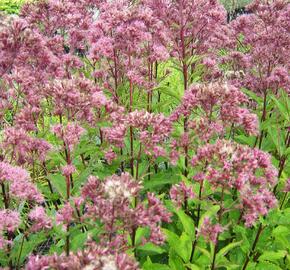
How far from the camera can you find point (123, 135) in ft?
14.1

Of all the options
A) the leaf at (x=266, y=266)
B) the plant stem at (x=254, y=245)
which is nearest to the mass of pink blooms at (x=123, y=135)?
the plant stem at (x=254, y=245)

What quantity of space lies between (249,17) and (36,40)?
3.88m

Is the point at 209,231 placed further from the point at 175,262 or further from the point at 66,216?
the point at 66,216

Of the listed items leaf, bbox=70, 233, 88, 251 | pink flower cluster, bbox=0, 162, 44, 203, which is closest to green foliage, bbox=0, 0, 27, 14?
pink flower cluster, bbox=0, 162, 44, 203

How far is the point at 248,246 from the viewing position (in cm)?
425

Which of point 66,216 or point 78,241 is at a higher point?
point 66,216

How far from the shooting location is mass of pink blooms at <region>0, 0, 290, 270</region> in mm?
3275

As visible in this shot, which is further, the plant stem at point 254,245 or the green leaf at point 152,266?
the plant stem at point 254,245

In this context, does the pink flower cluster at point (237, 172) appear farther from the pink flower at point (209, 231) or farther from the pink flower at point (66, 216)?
the pink flower at point (66, 216)

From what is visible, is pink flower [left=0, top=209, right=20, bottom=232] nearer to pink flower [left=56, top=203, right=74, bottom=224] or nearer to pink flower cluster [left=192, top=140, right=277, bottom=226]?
pink flower [left=56, top=203, right=74, bottom=224]

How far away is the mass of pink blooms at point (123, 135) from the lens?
3.28 meters

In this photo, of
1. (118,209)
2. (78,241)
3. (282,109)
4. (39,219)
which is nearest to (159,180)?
(78,241)

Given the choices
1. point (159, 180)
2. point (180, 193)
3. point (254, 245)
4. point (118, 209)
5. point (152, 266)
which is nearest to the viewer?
point (118, 209)

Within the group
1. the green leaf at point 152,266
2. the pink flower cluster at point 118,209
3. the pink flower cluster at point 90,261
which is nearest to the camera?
the pink flower cluster at point 90,261
